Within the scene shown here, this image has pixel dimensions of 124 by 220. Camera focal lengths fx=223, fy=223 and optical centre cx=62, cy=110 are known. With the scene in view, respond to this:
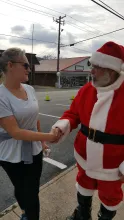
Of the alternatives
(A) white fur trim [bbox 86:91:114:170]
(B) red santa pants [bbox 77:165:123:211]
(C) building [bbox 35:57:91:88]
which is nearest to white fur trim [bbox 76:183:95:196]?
(B) red santa pants [bbox 77:165:123:211]

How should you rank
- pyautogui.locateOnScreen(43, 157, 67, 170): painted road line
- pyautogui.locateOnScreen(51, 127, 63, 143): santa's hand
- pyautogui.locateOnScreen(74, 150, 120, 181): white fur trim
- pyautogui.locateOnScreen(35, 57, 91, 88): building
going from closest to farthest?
pyautogui.locateOnScreen(74, 150, 120, 181): white fur trim
pyautogui.locateOnScreen(51, 127, 63, 143): santa's hand
pyautogui.locateOnScreen(43, 157, 67, 170): painted road line
pyautogui.locateOnScreen(35, 57, 91, 88): building

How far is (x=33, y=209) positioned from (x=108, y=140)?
0.91 m

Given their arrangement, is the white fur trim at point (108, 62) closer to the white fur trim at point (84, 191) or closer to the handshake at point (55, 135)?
the handshake at point (55, 135)

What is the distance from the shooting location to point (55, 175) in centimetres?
315

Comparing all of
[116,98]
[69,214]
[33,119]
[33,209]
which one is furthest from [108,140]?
[69,214]

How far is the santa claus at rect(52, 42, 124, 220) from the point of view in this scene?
1647mm

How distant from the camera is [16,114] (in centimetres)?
166

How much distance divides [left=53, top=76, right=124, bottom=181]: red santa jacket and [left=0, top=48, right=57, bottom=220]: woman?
29 cm

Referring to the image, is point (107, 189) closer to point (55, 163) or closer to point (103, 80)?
point (103, 80)

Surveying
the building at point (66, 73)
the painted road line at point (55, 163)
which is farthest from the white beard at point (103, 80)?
the building at point (66, 73)

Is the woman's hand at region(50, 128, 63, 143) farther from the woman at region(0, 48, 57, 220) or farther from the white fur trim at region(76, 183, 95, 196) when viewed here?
the white fur trim at region(76, 183, 95, 196)

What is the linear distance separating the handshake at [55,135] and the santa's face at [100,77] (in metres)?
0.50

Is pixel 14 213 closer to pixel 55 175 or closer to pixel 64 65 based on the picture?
pixel 55 175

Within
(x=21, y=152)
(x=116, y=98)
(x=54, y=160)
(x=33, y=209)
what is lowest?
(x=54, y=160)
